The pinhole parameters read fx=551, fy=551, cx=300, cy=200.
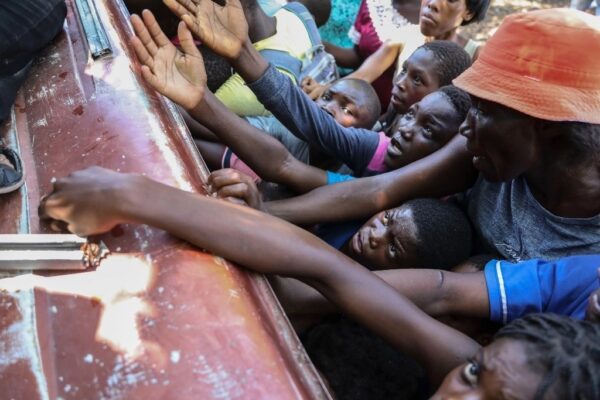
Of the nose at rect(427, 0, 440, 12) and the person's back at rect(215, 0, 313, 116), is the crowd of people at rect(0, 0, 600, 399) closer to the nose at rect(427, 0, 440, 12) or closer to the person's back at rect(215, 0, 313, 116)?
the person's back at rect(215, 0, 313, 116)

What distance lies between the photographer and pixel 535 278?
1479mm

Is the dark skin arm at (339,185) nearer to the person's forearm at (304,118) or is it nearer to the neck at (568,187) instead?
the person's forearm at (304,118)

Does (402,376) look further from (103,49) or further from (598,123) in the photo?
(103,49)

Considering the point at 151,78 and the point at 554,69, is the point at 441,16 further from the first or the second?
the point at 151,78

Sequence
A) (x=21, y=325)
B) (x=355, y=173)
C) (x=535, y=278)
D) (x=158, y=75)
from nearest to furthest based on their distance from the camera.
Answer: (x=21, y=325)
(x=535, y=278)
(x=158, y=75)
(x=355, y=173)

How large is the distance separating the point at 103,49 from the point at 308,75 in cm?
128

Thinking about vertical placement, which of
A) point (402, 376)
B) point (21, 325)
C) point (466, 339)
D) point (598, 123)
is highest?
point (598, 123)

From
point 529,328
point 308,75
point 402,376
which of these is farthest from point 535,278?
point 308,75

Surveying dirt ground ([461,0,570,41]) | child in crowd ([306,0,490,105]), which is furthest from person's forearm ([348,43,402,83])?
dirt ground ([461,0,570,41])

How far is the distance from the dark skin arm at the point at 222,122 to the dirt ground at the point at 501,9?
4969mm

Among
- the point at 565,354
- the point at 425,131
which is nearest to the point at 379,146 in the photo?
the point at 425,131

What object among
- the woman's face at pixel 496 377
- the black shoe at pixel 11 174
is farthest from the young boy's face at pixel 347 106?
the woman's face at pixel 496 377

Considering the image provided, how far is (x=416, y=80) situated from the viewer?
103 inches

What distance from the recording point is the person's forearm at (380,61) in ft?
11.1
